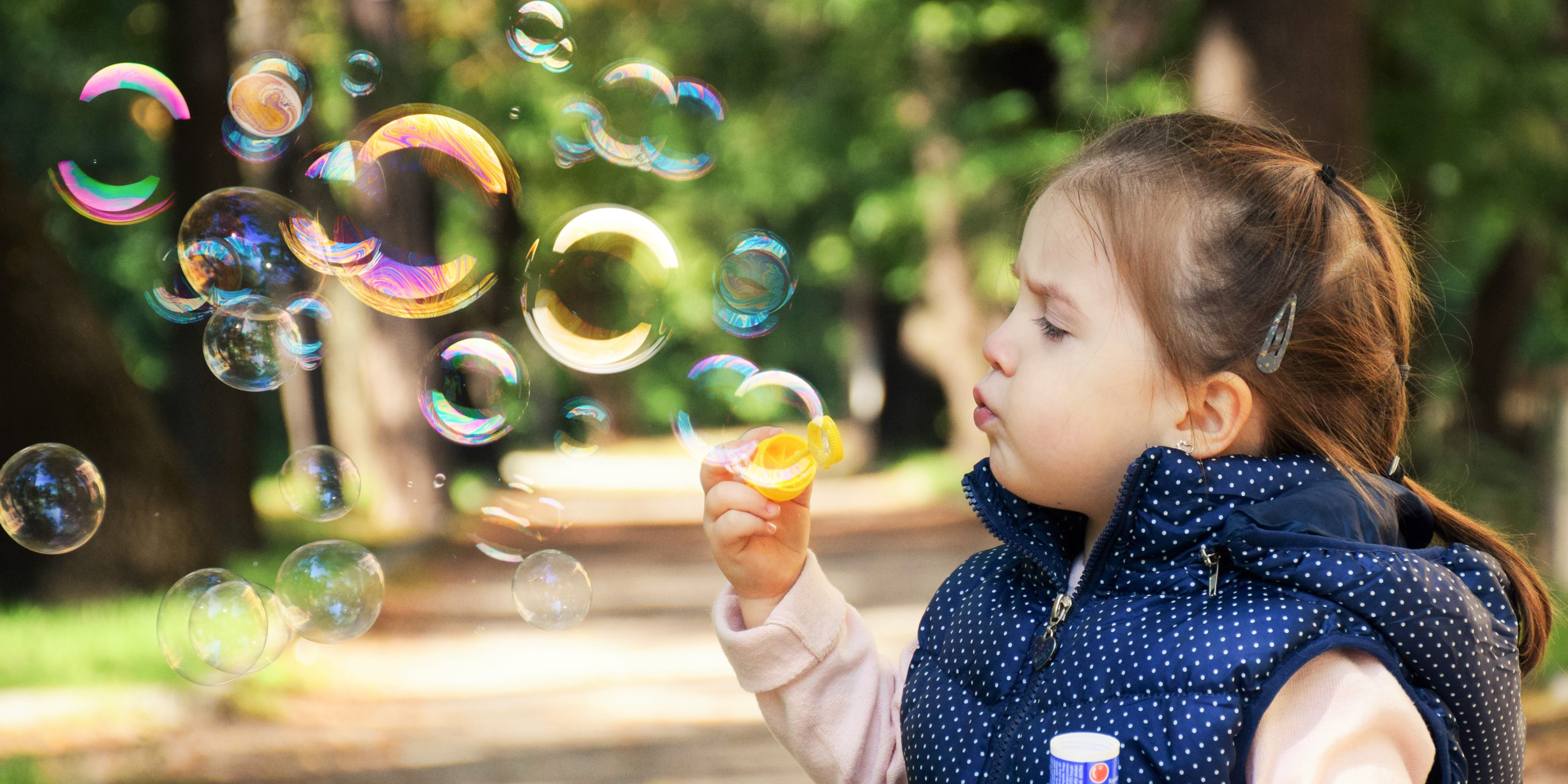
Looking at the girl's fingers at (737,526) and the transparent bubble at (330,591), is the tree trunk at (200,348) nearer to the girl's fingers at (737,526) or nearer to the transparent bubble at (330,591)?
the transparent bubble at (330,591)

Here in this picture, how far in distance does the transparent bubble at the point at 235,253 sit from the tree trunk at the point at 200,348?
482 centimetres

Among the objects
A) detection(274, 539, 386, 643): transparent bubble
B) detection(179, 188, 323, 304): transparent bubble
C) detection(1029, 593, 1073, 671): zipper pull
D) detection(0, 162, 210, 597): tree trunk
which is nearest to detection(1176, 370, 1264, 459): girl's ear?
detection(1029, 593, 1073, 671): zipper pull

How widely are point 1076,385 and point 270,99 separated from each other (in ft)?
7.70

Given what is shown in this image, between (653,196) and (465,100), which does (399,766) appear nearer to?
(465,100)

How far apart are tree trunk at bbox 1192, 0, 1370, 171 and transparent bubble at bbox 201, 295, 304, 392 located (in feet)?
11.6

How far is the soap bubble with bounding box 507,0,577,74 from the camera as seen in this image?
3.02 meters

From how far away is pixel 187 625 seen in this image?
2.85 m

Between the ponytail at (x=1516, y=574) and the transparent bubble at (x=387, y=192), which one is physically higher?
the transparent bubble at (x=387, y=192)

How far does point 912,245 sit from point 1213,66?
12.6m

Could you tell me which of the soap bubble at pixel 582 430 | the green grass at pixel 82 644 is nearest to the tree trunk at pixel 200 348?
the green grass at pixel 82 644

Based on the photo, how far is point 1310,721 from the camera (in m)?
1.37

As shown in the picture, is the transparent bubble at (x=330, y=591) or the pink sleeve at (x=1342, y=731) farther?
the transparent bubble at (x=330, y=591)

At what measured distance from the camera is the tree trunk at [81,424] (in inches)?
245

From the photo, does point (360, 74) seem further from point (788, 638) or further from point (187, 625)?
point (788, 638)
